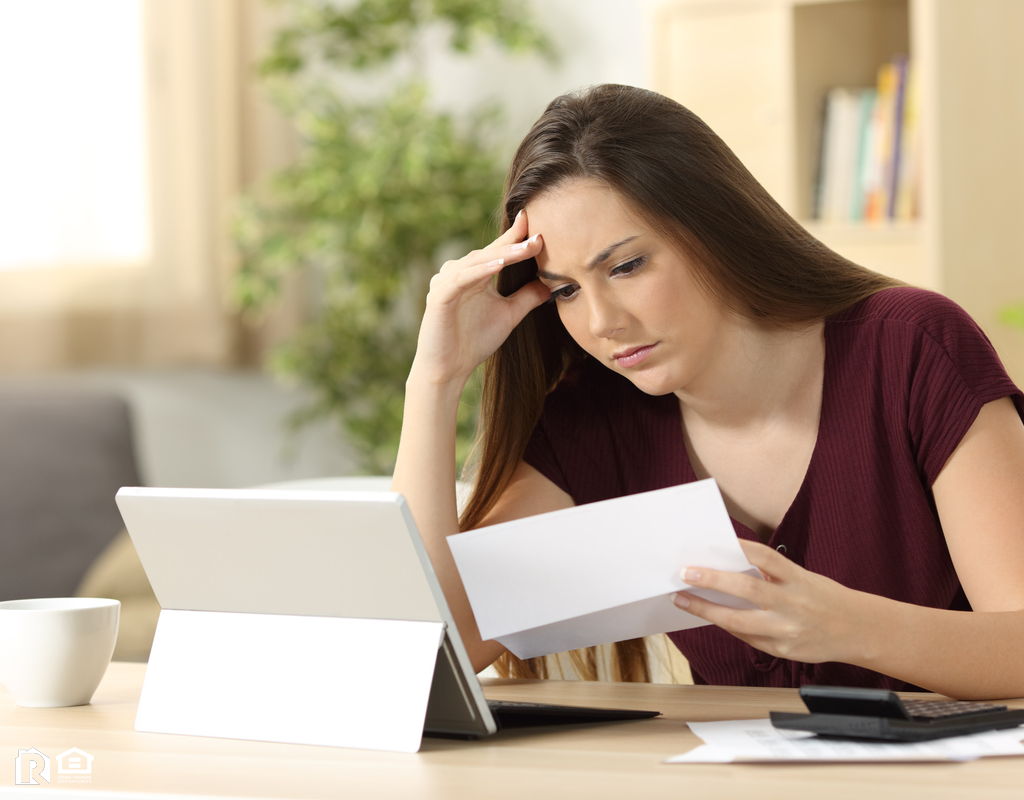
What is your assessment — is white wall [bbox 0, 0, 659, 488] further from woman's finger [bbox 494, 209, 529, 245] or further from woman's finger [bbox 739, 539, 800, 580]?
woman's finger [bbox 739, 539, 800, 580]

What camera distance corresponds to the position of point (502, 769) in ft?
2.39

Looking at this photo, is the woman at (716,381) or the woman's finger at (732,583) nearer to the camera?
the woman's finger at (732,583)

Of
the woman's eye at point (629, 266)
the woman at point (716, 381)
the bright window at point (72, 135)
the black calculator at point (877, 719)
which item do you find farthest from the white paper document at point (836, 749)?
the bright window at point (72, 135)

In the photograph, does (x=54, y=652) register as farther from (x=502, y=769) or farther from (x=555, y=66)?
(x=555, y=66)

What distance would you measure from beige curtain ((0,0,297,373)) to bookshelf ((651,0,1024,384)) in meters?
1.31

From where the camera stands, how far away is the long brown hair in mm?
1168

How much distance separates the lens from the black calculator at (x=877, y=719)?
74 centimetres

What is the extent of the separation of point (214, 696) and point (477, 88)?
2.71 metres

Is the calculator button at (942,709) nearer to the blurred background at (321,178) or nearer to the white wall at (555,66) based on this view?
the blurred background at (321,178)

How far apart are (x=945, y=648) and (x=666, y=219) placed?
1.64ft

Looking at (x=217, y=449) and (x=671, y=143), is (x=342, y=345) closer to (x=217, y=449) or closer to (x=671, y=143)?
(x=217, y=449)

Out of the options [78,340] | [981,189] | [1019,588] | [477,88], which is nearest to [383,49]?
[477,88]

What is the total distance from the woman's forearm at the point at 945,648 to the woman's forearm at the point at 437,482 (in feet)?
1.32

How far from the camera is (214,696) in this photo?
0.85 metres
